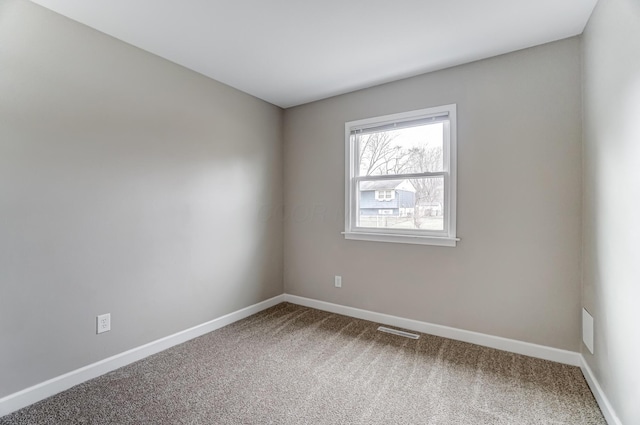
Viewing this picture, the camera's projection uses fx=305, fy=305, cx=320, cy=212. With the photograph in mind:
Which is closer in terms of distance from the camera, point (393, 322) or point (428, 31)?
point (428, 31)

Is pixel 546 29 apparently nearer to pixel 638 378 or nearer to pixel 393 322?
pixel 638 378

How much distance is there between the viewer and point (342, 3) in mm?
1875

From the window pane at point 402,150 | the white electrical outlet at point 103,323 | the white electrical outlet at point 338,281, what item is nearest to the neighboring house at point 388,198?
the window pane at point 402,150

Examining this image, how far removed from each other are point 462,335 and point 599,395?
3.18ft

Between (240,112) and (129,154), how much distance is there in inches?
49.5

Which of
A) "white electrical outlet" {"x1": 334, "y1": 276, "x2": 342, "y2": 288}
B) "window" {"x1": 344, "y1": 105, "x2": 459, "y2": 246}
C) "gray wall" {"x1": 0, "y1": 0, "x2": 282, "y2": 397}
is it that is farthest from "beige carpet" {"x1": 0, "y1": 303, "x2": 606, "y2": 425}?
"window" {"x1": 344, "y1": 105, "x2": 459, "y2": 246}

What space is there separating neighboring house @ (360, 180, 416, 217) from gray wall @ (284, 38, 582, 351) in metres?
0.34

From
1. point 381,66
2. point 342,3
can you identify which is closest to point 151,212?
point 342,3

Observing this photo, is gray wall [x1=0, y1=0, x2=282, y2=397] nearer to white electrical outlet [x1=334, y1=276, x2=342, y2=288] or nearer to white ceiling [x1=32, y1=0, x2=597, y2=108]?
white ceiling [x1=32, y1=0, x2=597, y2=108]

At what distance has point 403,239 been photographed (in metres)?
2.98

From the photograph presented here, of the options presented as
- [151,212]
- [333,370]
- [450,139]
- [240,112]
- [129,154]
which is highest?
[240,112]

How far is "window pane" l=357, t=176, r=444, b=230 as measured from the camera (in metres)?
2.86

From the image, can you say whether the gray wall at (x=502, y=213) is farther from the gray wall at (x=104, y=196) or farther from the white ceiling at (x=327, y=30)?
the gray wall at (x=104, y=196)

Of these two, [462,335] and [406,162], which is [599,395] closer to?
[462,335]
